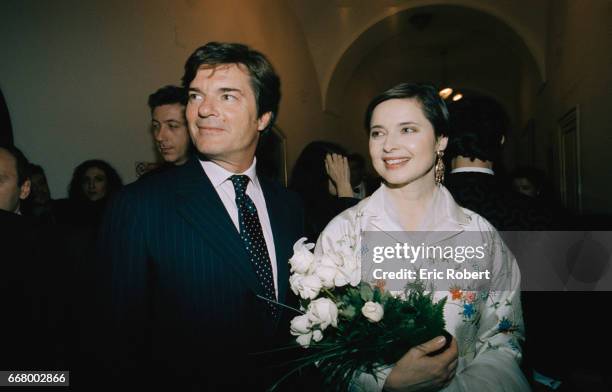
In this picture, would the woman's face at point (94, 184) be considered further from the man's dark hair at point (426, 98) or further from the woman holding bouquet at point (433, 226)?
the man's dark hair at point (426, 98)

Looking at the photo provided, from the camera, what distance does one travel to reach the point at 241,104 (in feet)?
5.00

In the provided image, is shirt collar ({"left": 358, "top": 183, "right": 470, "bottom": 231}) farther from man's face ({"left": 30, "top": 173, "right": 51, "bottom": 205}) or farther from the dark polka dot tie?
man's face ({"left": 30, "top": 173, "right": 51, "bottom": 205})

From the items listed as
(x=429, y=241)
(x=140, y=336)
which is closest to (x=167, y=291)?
(x=140, y=336)

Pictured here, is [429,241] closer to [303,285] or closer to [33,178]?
[303,285]

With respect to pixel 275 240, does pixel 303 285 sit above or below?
below

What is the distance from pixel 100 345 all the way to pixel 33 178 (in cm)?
200

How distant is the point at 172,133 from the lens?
8.36 ft

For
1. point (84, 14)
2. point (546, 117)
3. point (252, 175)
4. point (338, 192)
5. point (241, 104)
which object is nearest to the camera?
point (241, 104)

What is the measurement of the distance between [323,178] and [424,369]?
160cm

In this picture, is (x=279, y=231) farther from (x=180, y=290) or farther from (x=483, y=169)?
(x=483, y=169)

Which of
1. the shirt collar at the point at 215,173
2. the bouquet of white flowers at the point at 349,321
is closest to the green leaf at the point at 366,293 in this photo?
the bouquet of white flowers at the point at 349,321

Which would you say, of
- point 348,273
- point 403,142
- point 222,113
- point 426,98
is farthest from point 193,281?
point 426,98

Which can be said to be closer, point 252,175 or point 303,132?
point 252,175

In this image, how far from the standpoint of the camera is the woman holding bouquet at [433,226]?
1397 millimetres
